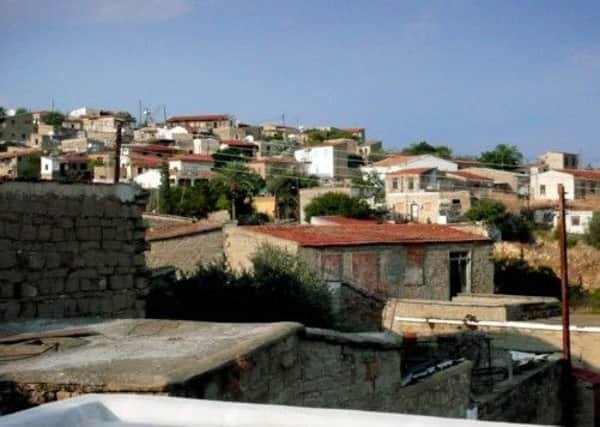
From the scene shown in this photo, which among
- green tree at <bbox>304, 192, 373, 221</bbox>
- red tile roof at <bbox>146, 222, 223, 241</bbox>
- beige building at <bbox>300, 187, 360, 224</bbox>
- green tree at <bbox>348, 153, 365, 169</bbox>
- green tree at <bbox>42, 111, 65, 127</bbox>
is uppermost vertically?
A: green tree at <bbox>42, 111, 65, 127</bbox>

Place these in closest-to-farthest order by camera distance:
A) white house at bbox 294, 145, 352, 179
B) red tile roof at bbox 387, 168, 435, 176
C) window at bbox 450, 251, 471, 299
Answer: window at bbox 450, 251, 471, 299
red tile roof at bbox 387, 168, 435, 176
white house at bbox 294, 145, 352, 179

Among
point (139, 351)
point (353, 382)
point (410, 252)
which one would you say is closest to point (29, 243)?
point (139, 351)

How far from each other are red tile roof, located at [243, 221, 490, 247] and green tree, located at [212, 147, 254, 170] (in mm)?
49411

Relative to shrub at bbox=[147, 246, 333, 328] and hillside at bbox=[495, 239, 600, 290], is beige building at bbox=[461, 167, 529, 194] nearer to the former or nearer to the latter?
hillside at bbox=[495, 239, 600, 290]

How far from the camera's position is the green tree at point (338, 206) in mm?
53688

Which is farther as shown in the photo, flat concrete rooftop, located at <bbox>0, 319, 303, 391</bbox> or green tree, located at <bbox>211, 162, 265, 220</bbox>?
green tree, located at <bbox>211, 162, 265, 220</bbox>

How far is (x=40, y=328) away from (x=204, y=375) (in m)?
2.88

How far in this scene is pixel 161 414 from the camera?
358 cm

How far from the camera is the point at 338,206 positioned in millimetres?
53938

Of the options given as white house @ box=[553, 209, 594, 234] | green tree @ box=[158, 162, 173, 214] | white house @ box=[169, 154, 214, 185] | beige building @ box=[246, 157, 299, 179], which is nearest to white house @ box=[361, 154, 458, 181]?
beige building @ box=[246, 157, 299, 179]

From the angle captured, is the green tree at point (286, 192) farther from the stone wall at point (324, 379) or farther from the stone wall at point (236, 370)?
the stone wall at point (236, 370)

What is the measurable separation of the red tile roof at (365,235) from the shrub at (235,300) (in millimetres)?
9537

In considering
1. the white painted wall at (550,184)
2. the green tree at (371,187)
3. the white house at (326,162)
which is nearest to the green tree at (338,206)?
the green tree at (371,187)

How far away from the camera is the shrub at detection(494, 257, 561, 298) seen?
4453 cm
